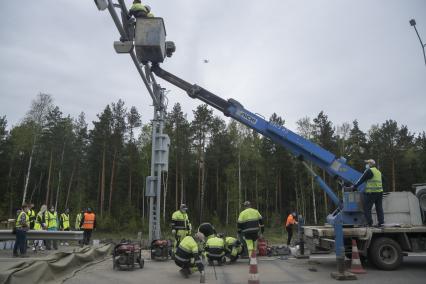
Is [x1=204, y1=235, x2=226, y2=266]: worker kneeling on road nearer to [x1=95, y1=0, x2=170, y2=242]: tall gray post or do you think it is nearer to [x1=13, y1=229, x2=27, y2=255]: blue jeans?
[x1=95, y1=0, x2=170, y2=242]: tall gray post

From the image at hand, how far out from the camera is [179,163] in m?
39.5

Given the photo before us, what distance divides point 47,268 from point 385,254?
799 centimetres

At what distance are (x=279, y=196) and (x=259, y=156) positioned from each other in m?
6.13

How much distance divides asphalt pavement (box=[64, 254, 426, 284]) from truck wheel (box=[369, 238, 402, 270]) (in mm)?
206

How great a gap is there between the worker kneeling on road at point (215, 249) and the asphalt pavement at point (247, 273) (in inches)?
11.2

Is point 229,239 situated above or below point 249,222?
below

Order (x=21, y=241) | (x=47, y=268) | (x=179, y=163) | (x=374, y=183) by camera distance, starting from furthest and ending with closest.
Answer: (x=179, y=163) < (x=21, y=241) < (x=374, y=183) < (x=47, y=268)

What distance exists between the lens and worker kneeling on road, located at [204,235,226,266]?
377 inches

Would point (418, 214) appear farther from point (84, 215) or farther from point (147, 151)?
point (147, 151)

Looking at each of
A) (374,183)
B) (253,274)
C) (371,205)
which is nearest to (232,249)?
(253,274)

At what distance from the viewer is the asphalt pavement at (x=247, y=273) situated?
7345 millimetres

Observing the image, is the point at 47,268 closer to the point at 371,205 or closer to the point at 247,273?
the point at 247,273

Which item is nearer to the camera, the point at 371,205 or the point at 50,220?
the point at 371,205

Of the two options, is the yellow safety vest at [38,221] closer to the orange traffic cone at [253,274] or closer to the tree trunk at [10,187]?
the orange traffic cone at [253,274]
